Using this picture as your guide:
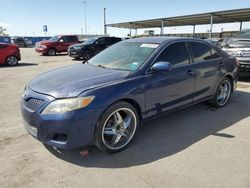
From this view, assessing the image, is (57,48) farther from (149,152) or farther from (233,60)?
(149,152)

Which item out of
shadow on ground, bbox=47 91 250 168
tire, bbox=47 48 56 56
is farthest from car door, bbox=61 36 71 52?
shadow on ground, bbox=47 91 250 168

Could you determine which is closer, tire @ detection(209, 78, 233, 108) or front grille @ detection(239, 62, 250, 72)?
tire @ detection(209, 78, 233, 108)

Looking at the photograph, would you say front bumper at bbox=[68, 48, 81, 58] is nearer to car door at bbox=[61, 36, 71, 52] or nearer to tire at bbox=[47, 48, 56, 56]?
tire at bbox=[47, 48, 56, 56]

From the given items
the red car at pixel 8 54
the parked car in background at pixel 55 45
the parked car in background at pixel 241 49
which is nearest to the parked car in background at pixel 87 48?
the red car at pixel 8 54

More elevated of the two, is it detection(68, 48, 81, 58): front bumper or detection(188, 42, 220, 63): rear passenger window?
detection(188, 42, 220, 63): rear passenger window

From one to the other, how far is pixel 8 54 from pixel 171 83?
1250 centimetres

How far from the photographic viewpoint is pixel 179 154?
11.4 feet

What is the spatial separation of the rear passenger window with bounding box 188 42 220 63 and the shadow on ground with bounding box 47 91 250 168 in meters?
1.19

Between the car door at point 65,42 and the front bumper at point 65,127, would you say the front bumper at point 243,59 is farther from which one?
the car door at point 65,42

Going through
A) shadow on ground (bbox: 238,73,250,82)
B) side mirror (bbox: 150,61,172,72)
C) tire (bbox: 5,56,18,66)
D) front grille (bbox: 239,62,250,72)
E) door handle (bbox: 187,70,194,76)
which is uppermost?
side mirror (bbox: 150,61,172,72)

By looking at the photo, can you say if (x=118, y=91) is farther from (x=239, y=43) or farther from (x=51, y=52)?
(x=51, y=52)

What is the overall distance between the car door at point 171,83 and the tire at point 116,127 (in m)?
0.35

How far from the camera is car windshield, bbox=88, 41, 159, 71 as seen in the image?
3.96m

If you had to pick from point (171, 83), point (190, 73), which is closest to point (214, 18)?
point (190, 73)
